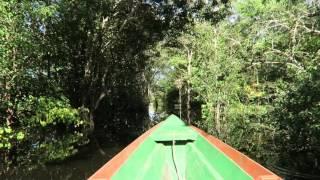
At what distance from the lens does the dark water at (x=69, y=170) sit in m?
12.8

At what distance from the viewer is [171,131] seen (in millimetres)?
6781

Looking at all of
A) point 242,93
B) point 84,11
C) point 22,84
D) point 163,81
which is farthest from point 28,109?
point 163,81

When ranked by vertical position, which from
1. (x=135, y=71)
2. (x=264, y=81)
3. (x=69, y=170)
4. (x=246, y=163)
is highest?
(x=135, y=71)

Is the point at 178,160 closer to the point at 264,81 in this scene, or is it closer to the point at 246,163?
the point at 246,163

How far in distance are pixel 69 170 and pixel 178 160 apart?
8.17m

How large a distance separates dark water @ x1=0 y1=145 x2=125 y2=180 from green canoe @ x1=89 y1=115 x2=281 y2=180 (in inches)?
264

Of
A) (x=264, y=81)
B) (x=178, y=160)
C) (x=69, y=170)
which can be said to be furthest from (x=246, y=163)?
(x=264, y=81)

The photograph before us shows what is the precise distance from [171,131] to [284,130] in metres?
6.65

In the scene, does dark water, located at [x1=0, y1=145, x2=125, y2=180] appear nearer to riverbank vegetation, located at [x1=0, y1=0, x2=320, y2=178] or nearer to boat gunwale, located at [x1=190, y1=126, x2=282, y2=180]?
riverbank vegetation, located at [x1=0, y1=0, x2=320, y2=178]

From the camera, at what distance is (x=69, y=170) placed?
14.0 meters

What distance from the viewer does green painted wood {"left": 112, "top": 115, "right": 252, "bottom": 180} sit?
6172mm

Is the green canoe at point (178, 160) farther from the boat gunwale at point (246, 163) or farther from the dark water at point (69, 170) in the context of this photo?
the dark water at point (69, 170)

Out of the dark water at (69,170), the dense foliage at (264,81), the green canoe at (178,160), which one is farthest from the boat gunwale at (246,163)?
the dark water at (69,170)

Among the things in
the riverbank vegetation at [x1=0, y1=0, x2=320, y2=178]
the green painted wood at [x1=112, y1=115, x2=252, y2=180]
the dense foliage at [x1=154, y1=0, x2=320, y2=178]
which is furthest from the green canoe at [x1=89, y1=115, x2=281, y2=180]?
the dense foliage at [x1=154, y1=0, x2=320, y2=178]
